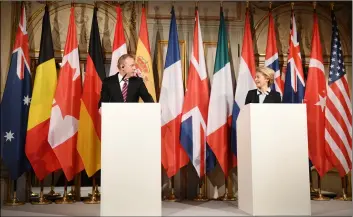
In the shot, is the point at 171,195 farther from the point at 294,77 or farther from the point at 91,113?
the point at 294,77

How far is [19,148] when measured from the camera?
5.77 m

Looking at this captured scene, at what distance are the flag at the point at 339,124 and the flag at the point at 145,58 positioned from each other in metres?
2.61

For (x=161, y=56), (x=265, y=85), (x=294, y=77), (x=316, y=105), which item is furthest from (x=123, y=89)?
(x=316, y=105)

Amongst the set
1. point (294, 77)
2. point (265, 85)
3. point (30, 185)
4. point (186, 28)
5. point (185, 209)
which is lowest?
point (185, 209)

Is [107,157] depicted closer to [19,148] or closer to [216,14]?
[19,148]

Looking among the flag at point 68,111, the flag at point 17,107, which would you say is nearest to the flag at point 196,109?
the flag at point 68,111

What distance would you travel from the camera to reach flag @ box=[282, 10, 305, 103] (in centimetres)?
626

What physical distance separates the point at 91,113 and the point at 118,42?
112 cm

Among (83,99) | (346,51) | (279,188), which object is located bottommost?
(279,188)

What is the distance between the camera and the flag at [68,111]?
5.77 m

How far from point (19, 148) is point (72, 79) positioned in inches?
47.0

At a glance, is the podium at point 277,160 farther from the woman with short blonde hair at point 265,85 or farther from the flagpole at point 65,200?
the flagpole at point 65,200

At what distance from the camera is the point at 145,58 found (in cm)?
618

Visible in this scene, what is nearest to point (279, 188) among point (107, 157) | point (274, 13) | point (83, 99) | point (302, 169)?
point (302, 169)
